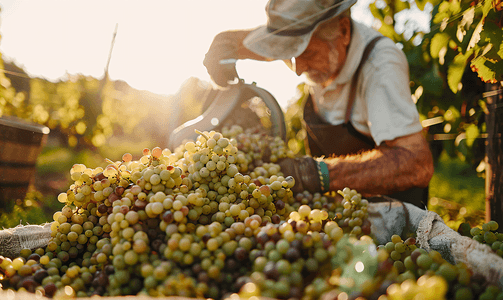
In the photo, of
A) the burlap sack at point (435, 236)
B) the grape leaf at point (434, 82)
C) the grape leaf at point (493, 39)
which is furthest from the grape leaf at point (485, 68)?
the grape leaf at point (434, 82)

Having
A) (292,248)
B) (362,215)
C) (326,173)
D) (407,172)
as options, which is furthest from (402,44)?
(292,248)

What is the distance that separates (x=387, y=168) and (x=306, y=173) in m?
0.55

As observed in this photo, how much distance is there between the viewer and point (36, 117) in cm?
370

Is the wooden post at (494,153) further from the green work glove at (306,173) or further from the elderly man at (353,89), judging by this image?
the green work glove at (306,173)

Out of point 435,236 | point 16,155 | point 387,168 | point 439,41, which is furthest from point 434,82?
point 16,155

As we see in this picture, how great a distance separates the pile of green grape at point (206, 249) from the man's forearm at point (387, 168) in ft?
2.28

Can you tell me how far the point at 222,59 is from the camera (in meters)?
2.02

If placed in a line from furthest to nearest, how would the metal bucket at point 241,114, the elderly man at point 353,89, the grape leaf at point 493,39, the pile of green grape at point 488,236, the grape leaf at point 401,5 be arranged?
the grape leaf at point 401,5 < the metal bucket at point 241,114 < the elderly man at point 353,89 < the grape leaf at point 493,39 < the pile of green grape at point 488,236

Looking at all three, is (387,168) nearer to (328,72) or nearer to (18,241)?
(328,72)

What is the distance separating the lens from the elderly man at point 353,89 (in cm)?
151

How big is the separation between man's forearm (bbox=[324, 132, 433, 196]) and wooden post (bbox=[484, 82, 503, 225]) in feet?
1.59

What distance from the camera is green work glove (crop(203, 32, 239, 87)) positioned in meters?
1.95

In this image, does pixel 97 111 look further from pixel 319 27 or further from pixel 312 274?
pixel 312 274

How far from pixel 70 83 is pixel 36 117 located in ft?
2.60
